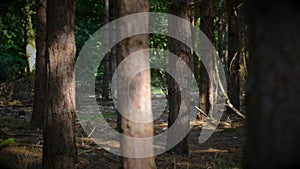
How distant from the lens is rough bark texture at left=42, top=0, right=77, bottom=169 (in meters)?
7.89

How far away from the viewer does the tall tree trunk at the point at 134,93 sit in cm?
524

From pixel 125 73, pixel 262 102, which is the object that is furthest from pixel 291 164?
pixel 125 73

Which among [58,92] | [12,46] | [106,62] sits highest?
[12,46]

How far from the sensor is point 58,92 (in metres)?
7.89

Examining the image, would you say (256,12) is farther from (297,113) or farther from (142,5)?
(142,5)

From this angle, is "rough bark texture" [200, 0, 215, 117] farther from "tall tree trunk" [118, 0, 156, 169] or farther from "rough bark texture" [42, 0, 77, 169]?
"tall tree trunk" [118, 0, 156, 169]

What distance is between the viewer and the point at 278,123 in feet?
6.31

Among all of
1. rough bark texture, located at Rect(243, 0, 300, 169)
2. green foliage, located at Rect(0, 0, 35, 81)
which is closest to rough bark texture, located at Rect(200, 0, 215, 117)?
green foliage, located at Rect(0, 0, 35, 81)

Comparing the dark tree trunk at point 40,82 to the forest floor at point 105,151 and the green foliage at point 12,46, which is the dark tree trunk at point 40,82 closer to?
the forest floor at point 105,151

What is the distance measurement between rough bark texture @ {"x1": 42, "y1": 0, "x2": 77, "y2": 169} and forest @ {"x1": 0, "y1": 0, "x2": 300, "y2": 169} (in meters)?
0.02

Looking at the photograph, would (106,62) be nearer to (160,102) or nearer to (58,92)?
(160,102)

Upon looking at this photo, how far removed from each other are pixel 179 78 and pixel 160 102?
530 inches

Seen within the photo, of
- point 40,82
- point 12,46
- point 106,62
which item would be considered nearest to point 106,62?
point 106,62

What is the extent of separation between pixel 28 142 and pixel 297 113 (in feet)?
32.1
